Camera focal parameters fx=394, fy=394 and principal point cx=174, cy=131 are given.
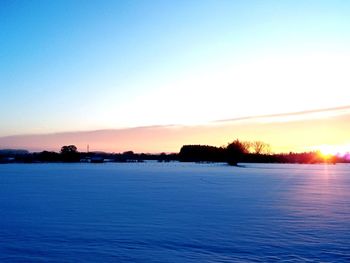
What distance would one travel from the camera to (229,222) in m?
9.88

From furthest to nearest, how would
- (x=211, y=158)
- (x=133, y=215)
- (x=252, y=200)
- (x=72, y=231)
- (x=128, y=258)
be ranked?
1. (x=211, y=158)
2. (x=252, y=200)
3. (x=133, y=215)
4. (x=72, y=231)
5. (x=128, y=258)

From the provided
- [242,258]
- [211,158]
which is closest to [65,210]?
[242,258]

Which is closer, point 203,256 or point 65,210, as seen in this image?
point 203,256

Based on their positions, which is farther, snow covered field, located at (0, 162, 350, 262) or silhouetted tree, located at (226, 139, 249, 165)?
silhouetted tree, located at (226, 139, 249, 165)

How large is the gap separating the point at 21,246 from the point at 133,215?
13.3 ft

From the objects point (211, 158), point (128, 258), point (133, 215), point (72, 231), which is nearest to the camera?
point (128, 258)

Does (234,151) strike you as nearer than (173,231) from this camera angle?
No

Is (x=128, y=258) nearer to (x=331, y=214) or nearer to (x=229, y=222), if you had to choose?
(x=229, y=222)

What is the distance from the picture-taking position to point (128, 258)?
6406mm

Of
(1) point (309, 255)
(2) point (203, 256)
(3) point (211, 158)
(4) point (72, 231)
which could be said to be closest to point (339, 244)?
(1) point (309, 255)

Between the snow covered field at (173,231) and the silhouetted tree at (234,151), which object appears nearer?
the snow covered field at (173,231)

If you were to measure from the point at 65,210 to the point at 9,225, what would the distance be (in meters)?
2.63

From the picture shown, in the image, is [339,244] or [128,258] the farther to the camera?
[339,244]

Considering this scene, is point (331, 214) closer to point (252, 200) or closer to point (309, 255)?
point (252, 200)
